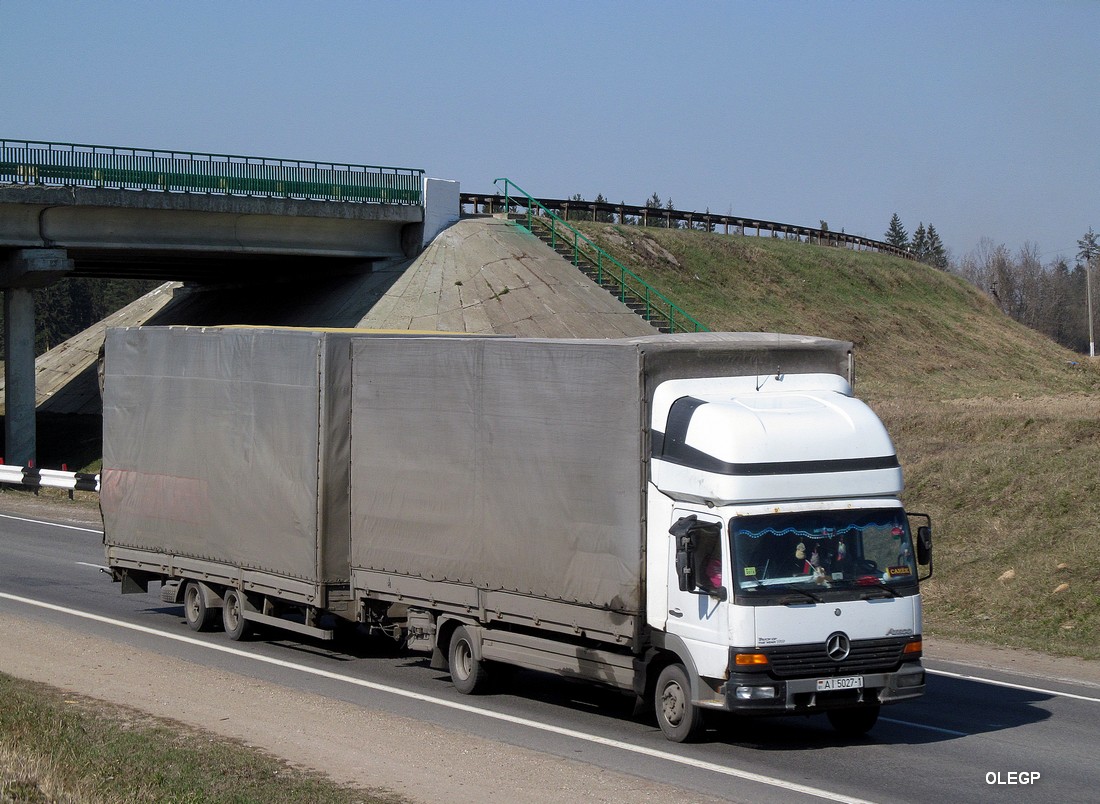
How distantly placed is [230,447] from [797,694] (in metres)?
8.17

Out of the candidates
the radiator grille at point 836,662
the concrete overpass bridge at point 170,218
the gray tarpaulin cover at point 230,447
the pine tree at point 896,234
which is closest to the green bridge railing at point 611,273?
the concrete overpass bridge at point 170,218

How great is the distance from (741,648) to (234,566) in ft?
25.2

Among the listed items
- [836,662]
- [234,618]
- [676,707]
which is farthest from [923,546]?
[234,618]

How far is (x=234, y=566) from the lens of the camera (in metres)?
15.6

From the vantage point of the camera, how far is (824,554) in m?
10.6

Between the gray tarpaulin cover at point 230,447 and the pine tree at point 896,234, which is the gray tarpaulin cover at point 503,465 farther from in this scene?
the pine tree at point 896,234

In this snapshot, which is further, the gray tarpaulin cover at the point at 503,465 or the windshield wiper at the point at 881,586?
the gray tarpaulin cover at the point at 503,465

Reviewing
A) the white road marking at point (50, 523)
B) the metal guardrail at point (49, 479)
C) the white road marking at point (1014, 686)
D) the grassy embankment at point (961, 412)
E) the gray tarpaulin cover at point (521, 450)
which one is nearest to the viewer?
the gray tarpaulin cover at point (521, 450)

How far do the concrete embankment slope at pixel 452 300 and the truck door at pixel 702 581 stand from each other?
25997mm

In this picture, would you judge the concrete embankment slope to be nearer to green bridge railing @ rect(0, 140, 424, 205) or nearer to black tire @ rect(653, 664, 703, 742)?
green bridge railing @ rect(0, 140, 424, 205)

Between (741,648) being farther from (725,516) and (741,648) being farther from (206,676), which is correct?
(206,676)

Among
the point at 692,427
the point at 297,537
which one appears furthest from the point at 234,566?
the point at 692,427

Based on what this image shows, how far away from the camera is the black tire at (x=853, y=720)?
1110cm

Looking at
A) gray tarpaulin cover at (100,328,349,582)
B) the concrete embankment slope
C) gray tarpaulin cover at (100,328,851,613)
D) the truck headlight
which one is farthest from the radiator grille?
the concrete embankment slope
